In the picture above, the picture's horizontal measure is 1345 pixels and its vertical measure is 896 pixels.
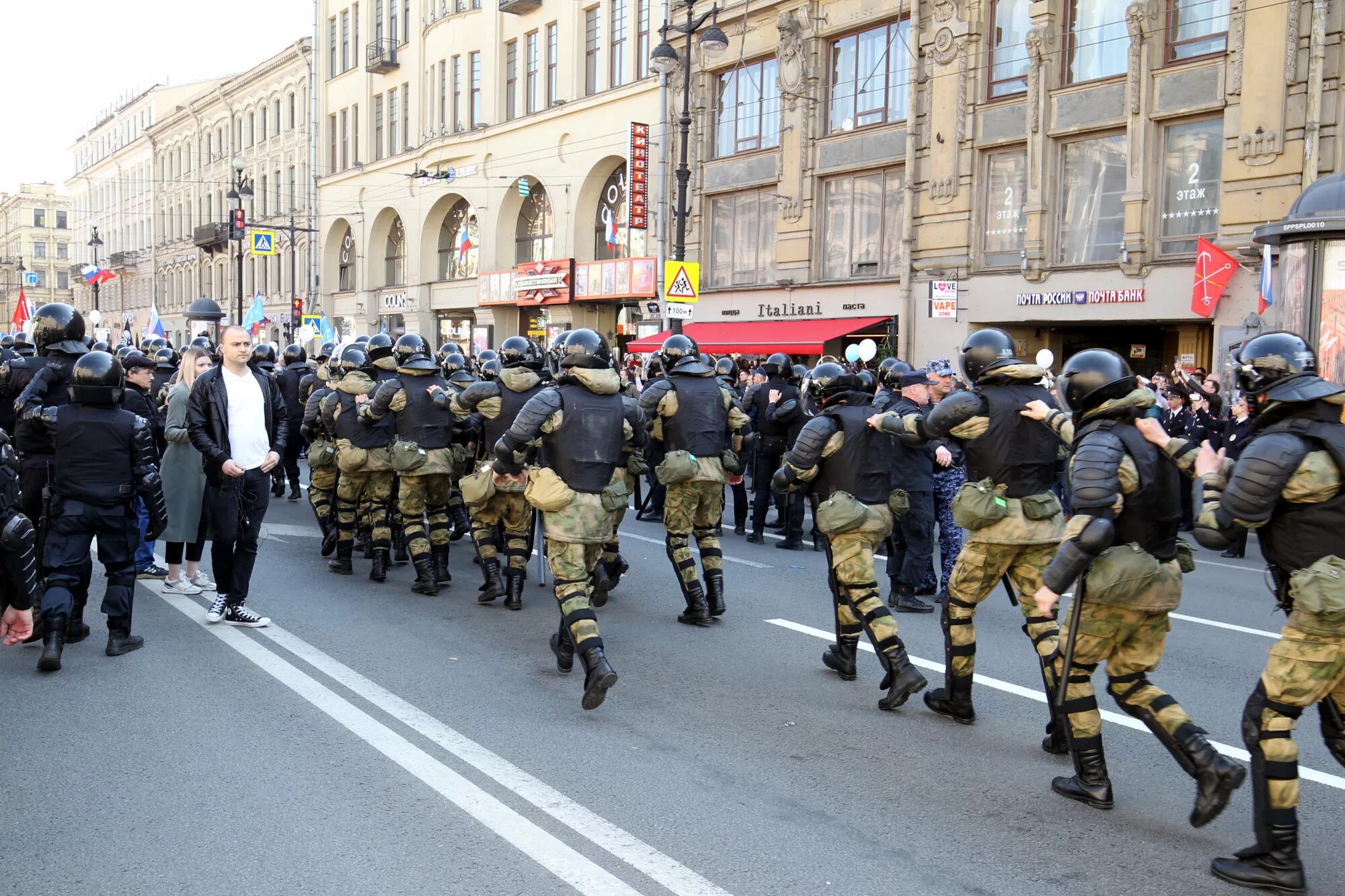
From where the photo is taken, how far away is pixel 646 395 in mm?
7781

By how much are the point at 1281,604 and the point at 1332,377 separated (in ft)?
33.6

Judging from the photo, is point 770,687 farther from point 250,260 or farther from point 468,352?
point 250,260

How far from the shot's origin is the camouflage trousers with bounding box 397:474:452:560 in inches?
340

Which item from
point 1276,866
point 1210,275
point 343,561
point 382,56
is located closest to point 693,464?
point 343,561

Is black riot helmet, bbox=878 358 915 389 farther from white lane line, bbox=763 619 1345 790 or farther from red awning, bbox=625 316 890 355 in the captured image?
red awning, bbox=625 316 890 355

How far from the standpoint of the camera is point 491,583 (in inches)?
328

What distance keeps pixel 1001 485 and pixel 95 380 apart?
492 cm

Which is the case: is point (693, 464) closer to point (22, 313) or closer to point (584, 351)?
point (584, 351)

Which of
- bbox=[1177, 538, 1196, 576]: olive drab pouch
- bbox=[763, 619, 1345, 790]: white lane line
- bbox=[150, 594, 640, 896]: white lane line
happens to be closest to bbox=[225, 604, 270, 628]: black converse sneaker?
bbox=[150, 594, 640, 896]: white lane line

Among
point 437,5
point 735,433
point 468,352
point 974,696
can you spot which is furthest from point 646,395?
point 437,5

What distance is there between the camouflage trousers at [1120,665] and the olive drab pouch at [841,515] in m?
1.64

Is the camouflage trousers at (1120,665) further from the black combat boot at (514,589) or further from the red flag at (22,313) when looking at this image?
the red flag at (22,313)

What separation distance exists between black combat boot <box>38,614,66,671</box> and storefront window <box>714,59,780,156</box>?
70.7 ft

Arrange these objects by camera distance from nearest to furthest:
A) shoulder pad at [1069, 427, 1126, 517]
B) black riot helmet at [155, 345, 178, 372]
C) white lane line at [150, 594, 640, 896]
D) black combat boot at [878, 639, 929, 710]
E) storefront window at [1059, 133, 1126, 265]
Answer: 1. white lane line at [150, 594, 640, 896]
2. shoulder pad at [1069, 427, 1126, 517]
3. black combat boot at [878, 639, 929, 710]
4. black riot helmet at [155, 345, 178, 372]
5. storefront window at [1059, 133, 1126, 265]
